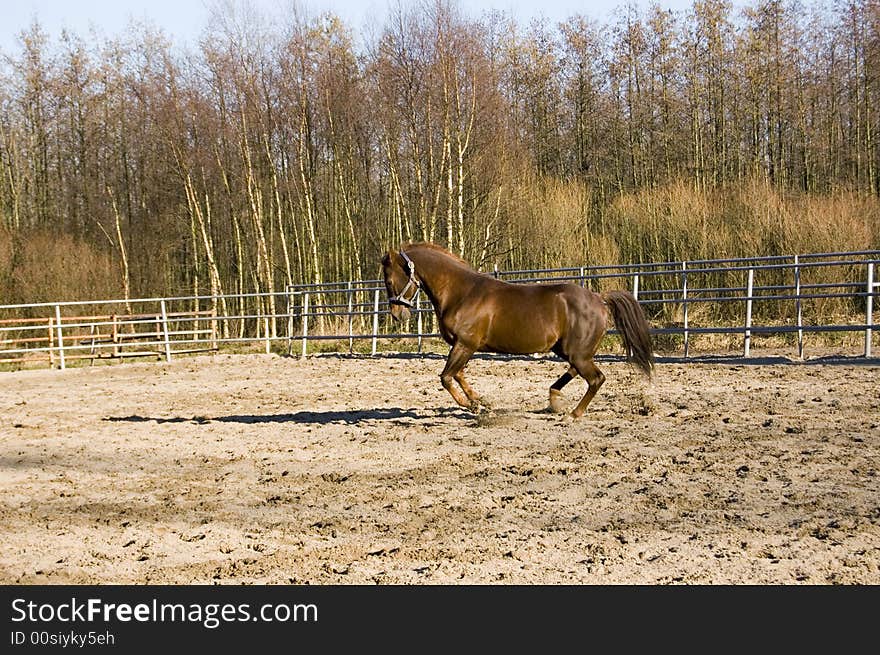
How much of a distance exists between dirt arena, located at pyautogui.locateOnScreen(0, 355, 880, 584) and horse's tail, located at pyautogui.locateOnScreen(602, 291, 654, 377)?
54 centimetres

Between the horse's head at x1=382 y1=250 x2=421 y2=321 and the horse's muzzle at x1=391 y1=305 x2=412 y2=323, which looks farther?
the horse's muzzle at x1=391 y1=305 x2=412 y2=323

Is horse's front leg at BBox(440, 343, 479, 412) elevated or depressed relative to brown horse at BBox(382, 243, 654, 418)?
depressed

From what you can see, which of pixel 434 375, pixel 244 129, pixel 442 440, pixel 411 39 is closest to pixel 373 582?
pixel 442 440

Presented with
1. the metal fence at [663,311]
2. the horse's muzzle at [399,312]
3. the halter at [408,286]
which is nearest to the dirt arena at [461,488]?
the horse's muzzle at [399,312]

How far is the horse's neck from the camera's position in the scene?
858 centimetres

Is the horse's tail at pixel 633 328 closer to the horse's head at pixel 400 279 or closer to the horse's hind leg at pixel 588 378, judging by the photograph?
the horse's hind leg at pixel 588 378

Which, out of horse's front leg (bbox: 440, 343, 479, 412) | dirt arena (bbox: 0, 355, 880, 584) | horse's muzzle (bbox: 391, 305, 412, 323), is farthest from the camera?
horse's muzzle (bbox: 391, 305, 412, 323)

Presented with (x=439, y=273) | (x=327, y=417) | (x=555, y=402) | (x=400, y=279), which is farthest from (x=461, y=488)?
(x=327, y=417)

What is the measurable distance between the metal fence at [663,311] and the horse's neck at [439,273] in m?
4.48

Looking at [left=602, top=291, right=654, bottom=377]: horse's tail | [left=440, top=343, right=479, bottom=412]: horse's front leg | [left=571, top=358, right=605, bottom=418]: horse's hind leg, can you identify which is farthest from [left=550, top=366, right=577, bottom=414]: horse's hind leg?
[left=440, top=343, right=479, bottom=412]: horse's front leg

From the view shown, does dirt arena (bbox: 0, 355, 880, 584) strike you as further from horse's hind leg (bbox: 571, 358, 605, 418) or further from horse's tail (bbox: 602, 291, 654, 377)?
horse's tail (bbox: 602, 291, 654, 377)

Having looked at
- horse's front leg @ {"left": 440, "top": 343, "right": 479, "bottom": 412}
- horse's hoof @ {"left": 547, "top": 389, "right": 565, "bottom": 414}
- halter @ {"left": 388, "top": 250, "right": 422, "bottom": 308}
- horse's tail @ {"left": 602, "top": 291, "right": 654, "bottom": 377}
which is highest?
halter @ {"left": 388, "top": 250, "right": 422, "bottom": 308}

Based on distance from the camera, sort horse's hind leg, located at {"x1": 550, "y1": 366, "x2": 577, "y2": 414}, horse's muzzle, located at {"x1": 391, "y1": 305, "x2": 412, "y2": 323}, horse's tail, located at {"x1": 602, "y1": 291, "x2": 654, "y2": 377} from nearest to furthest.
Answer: horse's tail, located at {"x1": 602, "y1": 291, "x2": 654, "y2": 377} < horse's hind leg, located at {"x1": 550, "y1": 366, "x2": 577, "y2": 414} < horse's muzzle, located at {"x1": 391, "y1": 305, "x2": 412, "y2": 323}
